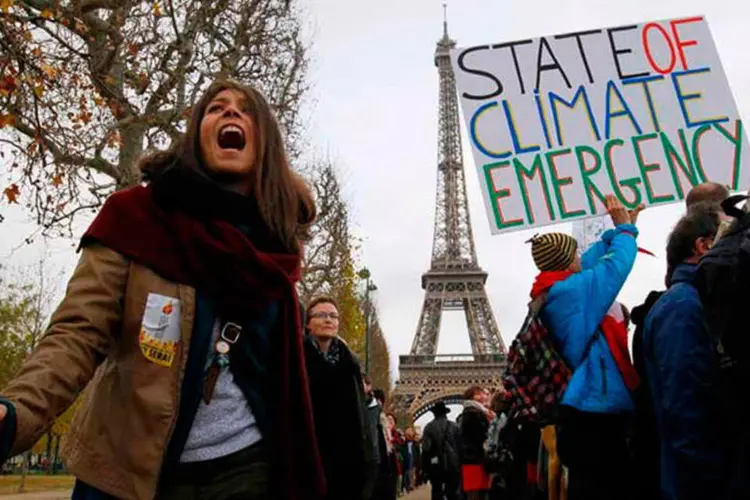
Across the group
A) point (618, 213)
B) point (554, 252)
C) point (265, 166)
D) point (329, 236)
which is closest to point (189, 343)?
point (265, 166)

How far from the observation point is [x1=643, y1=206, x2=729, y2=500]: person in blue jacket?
2.89 meters

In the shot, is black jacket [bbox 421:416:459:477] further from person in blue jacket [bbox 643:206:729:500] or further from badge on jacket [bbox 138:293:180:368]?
badge on jacket [bbox 138:293:180:368]

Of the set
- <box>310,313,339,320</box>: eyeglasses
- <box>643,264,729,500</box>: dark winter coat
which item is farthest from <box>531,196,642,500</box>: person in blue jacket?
<box>310,313,339,320</box>: eyeglasses

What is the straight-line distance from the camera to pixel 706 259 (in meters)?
2.61

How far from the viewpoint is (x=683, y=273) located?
3.46 meters

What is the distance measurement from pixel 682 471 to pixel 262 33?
528 inches

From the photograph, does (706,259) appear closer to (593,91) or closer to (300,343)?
(300,343)

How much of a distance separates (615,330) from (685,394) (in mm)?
1293

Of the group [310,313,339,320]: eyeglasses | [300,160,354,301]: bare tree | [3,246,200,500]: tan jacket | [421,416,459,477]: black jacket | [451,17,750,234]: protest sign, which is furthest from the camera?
[300,160,354,301]: bare tree

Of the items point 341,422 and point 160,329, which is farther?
point 341,422

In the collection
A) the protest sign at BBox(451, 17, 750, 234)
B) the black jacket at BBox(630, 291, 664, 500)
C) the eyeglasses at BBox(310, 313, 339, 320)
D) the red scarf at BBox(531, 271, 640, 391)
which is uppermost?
the protest sign at BBox(451, 17, 750, 234)

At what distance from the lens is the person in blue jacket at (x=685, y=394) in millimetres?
2887

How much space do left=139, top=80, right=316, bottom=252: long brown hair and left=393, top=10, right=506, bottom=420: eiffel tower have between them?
4851 cm

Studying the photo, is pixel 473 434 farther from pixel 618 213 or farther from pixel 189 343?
pixel 189 343
